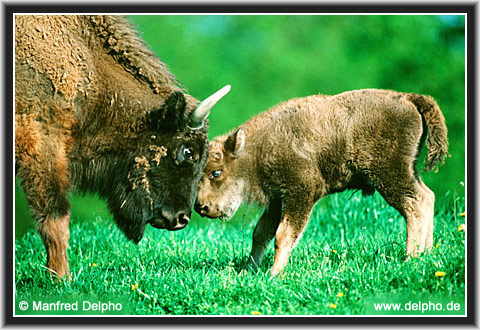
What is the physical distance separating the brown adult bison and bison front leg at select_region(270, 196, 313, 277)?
2.89ft

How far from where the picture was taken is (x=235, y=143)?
6.46 meters

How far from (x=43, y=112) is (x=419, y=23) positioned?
15.5 feet

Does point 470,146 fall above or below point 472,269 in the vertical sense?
above

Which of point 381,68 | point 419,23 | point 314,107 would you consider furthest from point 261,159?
point 381,68

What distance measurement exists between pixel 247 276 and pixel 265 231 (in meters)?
0.98

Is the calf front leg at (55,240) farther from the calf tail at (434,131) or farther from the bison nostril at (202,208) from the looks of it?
the calf tail at (434,131)

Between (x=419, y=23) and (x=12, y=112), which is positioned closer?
(x=12, y=112)

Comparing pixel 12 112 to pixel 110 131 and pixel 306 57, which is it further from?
pixel 306 57

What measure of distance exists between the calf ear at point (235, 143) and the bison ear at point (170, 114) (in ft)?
Result: 2.33

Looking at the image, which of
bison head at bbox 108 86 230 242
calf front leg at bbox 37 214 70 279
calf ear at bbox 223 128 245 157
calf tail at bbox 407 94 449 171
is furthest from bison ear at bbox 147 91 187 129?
calf tail at bbox 407 94 449 171

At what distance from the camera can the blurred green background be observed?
866 centimetres

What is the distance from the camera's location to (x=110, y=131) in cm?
589

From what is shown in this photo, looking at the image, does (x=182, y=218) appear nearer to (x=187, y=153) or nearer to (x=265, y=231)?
(x=187, y=153)
